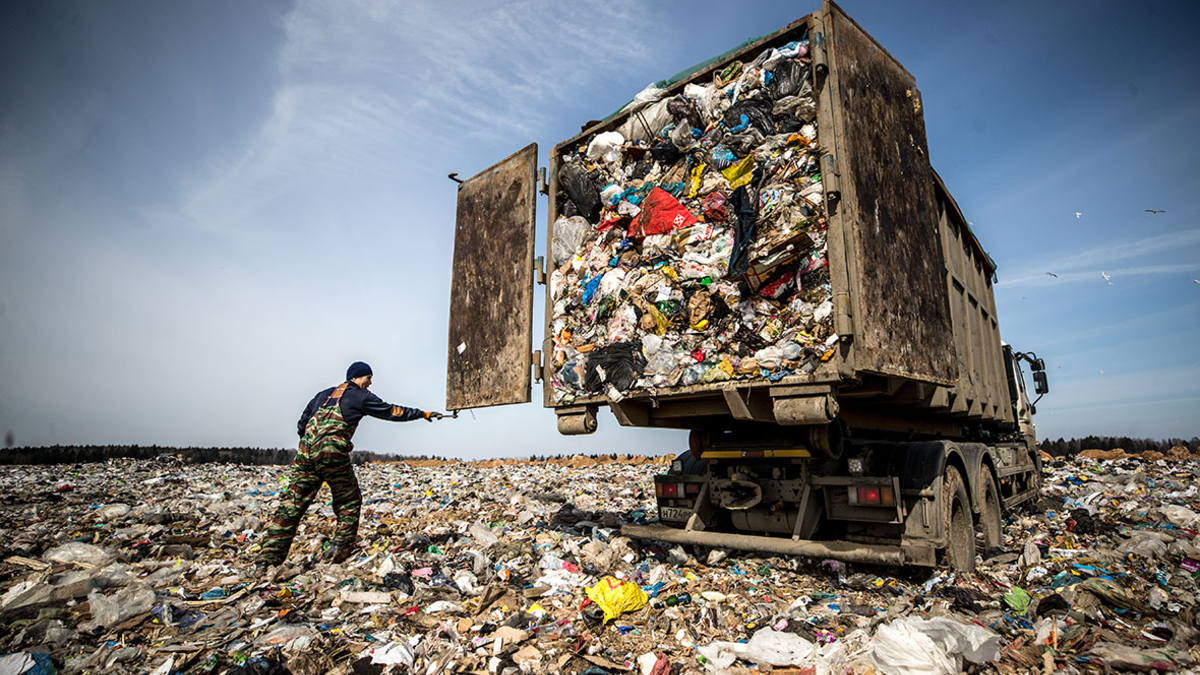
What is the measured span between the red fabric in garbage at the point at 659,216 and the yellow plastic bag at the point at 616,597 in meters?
2.17

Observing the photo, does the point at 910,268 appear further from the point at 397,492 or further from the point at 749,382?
the point at 397,492

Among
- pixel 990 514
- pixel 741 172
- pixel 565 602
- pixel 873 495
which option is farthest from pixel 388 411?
pixel 990 514

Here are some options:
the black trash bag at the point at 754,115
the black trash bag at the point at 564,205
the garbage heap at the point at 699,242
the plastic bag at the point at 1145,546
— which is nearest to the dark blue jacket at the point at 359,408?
the garbage heap at the point at 699,242

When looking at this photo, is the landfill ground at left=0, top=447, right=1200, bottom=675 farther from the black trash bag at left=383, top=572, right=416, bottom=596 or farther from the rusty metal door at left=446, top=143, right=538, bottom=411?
the rusty metal door at left=446, top=143, right=538, bottom=411

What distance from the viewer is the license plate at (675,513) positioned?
14.9ft

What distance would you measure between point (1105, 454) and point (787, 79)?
14623 mm

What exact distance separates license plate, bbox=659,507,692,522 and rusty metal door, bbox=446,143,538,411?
1.41m

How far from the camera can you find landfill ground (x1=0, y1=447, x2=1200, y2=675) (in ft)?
8.92

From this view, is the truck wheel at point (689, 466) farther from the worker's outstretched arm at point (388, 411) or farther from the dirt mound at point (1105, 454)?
the dirt mound at point (1105, 454)

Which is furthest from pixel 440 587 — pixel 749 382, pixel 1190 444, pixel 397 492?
pixel 1190 444

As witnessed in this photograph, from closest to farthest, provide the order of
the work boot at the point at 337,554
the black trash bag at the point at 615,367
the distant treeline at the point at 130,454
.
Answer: the black trash bag at the point at 615,367, the work boot at the point at 337,554, the distant treeline at the point at 130,454

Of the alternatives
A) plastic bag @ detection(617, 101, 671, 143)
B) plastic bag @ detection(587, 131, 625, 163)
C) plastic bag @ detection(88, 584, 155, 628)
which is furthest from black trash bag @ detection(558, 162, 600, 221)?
plastic bag @ detection(88, 584, 155, 628)

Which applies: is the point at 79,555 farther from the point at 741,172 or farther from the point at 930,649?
the point at 930,649

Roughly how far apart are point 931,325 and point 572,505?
481 cm
